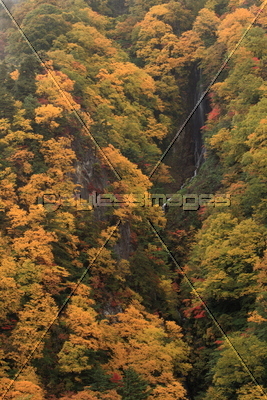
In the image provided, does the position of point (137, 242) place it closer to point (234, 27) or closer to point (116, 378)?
point (116, 378)

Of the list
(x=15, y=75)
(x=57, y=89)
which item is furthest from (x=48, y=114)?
(x=15, y=75)

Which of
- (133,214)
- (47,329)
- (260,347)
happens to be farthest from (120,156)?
(260,347)

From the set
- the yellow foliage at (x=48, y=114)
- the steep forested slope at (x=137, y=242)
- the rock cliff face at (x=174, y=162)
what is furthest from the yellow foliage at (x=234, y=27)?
the yellow foliage at (x=48, y=114)

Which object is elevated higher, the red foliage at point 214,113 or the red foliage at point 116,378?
the red foliage at point 214,113

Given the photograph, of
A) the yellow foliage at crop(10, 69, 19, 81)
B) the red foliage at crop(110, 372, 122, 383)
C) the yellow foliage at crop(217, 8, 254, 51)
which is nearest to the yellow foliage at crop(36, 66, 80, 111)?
the yellow foliage at crop(10, 69, 19, 81)

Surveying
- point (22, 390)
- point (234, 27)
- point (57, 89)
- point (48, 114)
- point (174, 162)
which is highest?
point (234, 27)

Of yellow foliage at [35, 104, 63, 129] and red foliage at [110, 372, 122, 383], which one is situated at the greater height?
yellow foliage at [35, 104, 63, 129]

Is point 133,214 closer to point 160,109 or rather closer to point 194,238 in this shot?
point 194,238

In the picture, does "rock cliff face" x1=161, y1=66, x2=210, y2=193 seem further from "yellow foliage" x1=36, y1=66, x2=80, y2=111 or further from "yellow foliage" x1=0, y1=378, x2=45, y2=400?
"yellow foliage" x1=36, y1=66, x2=80, y2=111

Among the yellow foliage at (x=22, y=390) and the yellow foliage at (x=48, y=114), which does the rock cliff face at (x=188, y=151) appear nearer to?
the yellow foliage at (x=22, y=390)
